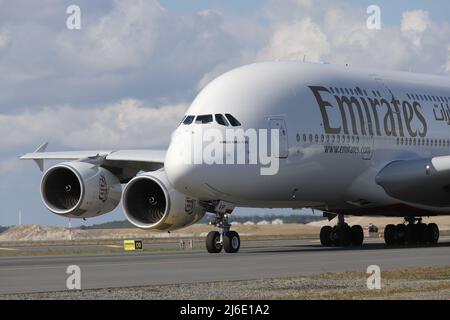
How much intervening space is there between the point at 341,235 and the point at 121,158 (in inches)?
291

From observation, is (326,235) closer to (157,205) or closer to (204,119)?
(157,205)

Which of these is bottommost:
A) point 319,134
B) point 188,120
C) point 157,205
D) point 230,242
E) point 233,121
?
point 230,242

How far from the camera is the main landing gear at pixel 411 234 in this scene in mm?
34750

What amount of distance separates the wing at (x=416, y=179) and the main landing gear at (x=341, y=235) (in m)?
2.59

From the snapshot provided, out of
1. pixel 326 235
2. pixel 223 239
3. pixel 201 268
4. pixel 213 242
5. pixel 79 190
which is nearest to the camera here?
pixel 201 268

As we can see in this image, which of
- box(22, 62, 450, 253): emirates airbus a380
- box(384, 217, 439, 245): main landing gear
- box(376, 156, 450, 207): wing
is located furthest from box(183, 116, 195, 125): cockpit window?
box(384, 217, 439, 245): main landing gear

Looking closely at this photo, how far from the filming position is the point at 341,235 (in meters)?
33.8

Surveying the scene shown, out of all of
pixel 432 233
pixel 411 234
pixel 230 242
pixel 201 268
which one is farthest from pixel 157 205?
pixel 201 268

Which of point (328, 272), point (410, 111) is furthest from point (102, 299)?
point (410, 111)

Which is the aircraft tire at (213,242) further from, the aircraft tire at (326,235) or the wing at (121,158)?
the aircraft tire at (326,235)

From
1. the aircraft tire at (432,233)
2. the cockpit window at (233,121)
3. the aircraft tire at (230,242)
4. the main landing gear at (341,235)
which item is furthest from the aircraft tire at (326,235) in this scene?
the cockpit window at (233,121)

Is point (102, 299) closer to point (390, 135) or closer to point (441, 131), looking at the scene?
point (390, 135)

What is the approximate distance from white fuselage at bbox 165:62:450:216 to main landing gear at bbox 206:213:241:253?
0.69m

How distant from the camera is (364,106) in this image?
3138 cm
